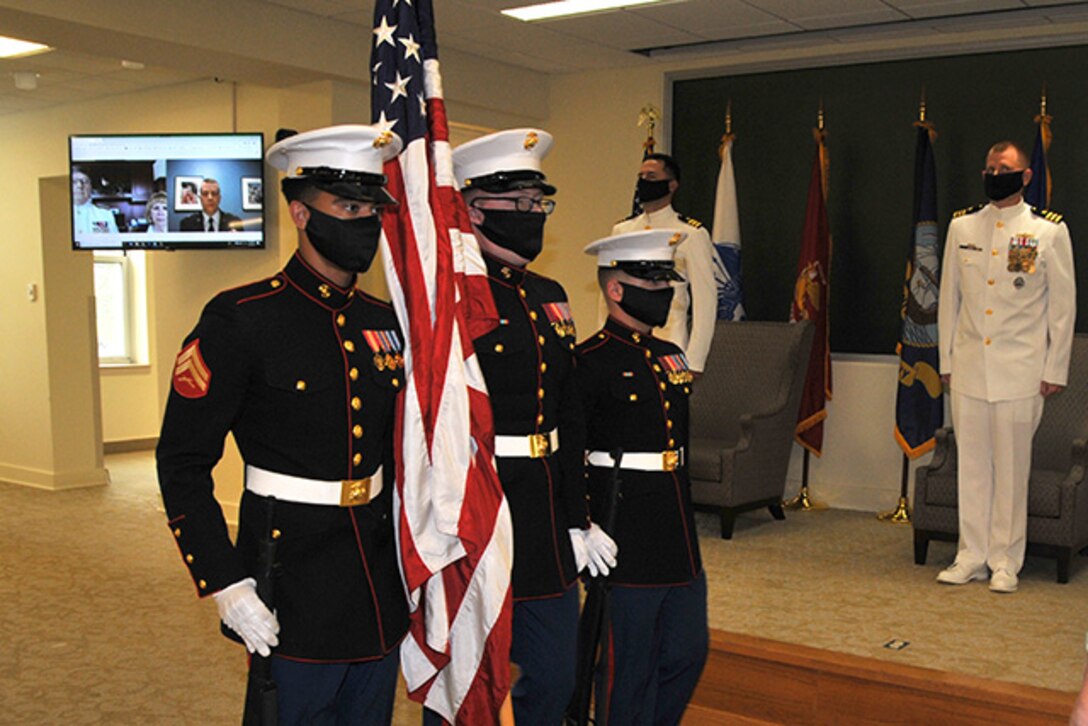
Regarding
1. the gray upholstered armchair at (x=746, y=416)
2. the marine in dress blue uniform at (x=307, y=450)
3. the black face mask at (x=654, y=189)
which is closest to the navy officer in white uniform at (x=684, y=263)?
the black face mask at (x=654, y=189)

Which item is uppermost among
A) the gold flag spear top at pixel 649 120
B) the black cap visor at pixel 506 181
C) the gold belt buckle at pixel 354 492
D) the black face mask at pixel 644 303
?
the gold flag spear top at pixel 649 120

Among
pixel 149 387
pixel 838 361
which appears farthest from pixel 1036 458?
pixel 149 387

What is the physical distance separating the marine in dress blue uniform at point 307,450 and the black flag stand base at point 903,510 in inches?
196

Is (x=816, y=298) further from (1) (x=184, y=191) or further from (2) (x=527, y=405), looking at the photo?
(2) (x=527, y=405)

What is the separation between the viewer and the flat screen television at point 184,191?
6.65 m

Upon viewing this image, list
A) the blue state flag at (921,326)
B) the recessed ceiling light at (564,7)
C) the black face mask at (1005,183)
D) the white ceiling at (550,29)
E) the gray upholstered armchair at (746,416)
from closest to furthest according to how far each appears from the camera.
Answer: the black face mask at (1005,183), the white ceiling at (550,29), the recessed ceiling light at (564,7), the gray upholstered armchair at (746,416), the blue state flag at (921,326)

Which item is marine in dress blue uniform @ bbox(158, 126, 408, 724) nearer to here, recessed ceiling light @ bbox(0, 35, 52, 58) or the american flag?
the american flag

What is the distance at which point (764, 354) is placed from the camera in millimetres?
6730

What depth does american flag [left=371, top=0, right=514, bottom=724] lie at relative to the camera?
7.59ft

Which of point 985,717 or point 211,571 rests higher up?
point 211,571

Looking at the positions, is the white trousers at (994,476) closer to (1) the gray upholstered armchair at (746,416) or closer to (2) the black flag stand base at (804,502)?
(1) the gray upholstered armchair at (746,416)

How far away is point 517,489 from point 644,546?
50 centimetres

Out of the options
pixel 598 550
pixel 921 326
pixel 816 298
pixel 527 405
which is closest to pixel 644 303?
pixel 527 405

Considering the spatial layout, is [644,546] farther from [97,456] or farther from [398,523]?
[97,456]
